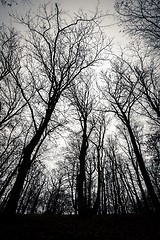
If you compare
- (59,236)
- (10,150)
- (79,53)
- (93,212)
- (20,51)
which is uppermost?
(79,53)

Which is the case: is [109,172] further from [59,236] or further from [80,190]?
[59,236]

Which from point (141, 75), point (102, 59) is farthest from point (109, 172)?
point (102, 59)

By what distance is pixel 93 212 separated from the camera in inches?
331

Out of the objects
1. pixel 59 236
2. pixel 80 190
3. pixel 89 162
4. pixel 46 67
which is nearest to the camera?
pixel 59 236

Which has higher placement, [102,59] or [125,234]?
[102,59]

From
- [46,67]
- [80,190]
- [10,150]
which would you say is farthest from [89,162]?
[46,67]

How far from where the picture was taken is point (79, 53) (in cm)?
1025

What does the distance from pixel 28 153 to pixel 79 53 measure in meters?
7.90

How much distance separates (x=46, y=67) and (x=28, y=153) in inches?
237

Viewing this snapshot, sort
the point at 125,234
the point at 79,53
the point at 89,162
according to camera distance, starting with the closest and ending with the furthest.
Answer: the point at 125,234 → the point at 79,53 → the point at 89,162

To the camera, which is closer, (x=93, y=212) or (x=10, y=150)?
(x=93, y=212)

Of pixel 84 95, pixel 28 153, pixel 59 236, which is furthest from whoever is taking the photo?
pixel 84 95

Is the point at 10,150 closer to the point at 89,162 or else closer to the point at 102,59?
the point at 89,162

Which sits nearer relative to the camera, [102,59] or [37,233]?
[37,233]
